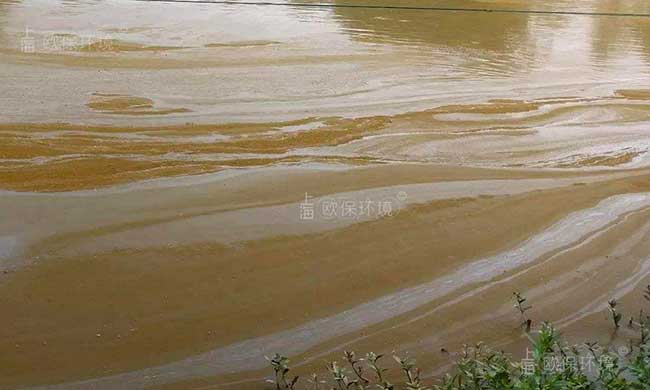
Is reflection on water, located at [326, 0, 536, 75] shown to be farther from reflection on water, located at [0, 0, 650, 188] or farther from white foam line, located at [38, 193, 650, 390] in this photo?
white foam line, located at [38, 193, 650, 390]

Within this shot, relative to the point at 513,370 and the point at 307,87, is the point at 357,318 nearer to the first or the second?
the point at 513,370

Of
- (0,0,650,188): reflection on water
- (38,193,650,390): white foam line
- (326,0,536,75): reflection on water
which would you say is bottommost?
(38,193,650,390): white foam line

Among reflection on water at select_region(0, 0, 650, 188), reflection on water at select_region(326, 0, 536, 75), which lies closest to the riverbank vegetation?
reflection on water at select_region(0, 0, 650, 188)

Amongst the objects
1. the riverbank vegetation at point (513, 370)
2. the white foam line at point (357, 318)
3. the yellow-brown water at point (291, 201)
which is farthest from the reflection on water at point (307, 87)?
the riverbank vegetation at point (513, 370)

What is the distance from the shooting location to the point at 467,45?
686cm

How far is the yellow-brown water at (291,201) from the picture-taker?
8.52 feet

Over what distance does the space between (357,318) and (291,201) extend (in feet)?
3.21

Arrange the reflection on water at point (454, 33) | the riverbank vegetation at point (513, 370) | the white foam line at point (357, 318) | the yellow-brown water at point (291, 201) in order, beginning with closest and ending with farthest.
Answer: the riverbank vegetation at point (513, 370) → the white foam line at point (357, 318) → the yellow-brown water at point (291, 201) → the reflection on water at point (454, 33)

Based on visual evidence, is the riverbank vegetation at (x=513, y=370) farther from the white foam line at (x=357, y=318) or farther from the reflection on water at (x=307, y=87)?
the reflection on water at (x=307, y=87)

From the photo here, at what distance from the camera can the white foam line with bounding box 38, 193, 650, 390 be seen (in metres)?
2.38

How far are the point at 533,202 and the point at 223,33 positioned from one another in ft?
12.9

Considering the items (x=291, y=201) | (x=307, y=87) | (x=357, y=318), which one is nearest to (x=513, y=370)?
(x=357, y=318)

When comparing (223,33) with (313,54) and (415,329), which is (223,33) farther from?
(415,329)

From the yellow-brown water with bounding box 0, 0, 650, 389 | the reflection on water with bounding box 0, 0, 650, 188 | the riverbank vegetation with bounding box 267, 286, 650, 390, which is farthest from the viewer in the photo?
the reflection on water with bounding box 0, 0, 650, 188
